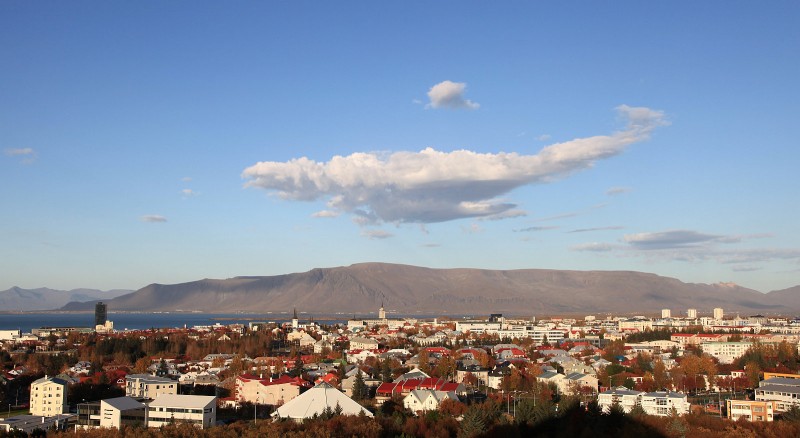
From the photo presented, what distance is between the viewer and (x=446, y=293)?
160 metres

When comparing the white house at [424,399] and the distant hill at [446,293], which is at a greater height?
the distant hill at [446,293]

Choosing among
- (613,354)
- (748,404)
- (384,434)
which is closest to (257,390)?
(384,434)

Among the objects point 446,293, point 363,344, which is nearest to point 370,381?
point 363,344

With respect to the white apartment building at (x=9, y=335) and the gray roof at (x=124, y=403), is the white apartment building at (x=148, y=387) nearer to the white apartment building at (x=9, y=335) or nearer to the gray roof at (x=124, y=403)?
the gray roof at (x=124, y=403)

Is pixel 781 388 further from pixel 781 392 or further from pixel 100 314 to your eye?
pixel 100 314

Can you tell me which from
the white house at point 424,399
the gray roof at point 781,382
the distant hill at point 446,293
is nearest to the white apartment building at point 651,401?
the gray roof at point 781,382

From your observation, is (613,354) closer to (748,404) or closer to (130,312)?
(748,404)

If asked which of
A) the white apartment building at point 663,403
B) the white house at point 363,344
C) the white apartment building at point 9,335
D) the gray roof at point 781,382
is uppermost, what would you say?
the white apartment building at point 9,335

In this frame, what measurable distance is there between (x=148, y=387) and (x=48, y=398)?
11.8ft

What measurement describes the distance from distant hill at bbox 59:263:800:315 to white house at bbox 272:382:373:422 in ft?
391

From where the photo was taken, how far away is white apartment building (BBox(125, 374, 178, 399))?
86.1ft

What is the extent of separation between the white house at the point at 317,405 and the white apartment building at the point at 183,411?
1.79 meters

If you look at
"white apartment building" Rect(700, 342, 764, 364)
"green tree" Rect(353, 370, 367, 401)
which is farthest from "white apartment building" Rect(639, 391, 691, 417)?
"white apartment building" Rect(700, 342, 764, 364)

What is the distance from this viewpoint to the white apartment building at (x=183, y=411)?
2052 cm
